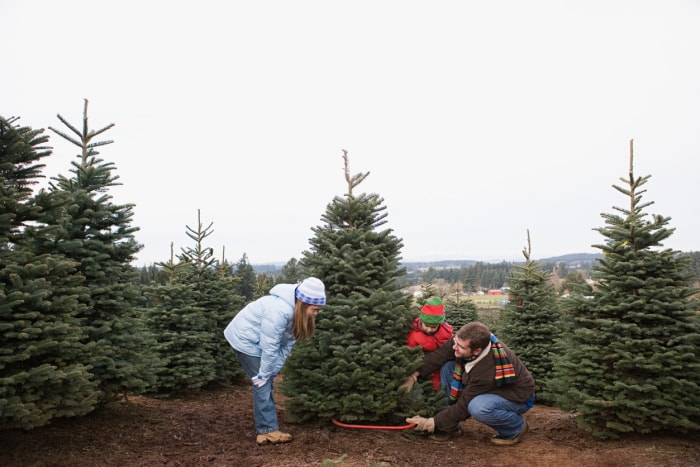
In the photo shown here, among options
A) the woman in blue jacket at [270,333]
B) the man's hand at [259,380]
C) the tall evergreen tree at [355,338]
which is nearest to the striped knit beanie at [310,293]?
the woman in blue jacket at [270,333]

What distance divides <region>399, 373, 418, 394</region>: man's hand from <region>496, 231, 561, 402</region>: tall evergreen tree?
4.21 meters

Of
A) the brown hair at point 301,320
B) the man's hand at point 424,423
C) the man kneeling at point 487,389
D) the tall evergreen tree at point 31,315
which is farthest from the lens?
the man's hand at point 424,423

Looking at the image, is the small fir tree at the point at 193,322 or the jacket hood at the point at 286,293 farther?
the small fir tree at the point at 193,322

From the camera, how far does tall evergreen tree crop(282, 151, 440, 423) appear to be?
5.57 m

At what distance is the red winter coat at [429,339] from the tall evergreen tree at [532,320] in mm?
3797

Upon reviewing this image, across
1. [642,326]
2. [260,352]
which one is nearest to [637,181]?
[642,326]

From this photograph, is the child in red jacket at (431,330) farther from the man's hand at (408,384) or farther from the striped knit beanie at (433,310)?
the man's hand at (408,384)

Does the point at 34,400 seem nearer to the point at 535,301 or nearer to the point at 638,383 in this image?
the point at 638,383

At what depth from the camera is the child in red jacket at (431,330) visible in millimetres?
5688

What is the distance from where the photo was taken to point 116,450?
16.1 ft

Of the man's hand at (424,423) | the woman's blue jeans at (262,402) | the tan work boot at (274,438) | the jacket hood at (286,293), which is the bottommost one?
the tan work boot at (274,438)

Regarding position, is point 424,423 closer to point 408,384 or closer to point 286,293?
point 408,384

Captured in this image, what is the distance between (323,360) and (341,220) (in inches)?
77.3

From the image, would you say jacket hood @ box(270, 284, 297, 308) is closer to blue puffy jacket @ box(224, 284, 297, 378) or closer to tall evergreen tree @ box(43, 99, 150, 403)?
blue puffy jacket @ box(224, 284, 297, 378)
